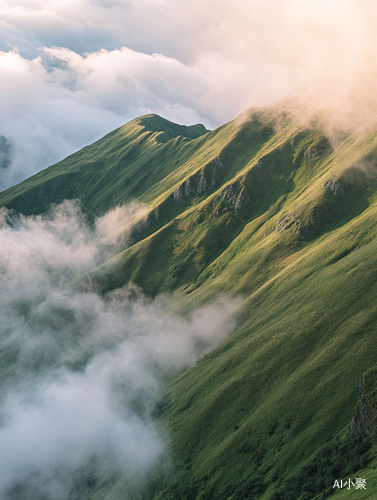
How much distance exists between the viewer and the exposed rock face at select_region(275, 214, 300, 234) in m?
172

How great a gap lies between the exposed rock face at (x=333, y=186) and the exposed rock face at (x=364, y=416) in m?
141

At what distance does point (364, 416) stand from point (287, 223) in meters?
134

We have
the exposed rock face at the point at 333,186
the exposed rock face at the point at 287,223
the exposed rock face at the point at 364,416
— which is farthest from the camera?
the exposed rock face at the point at 333,186

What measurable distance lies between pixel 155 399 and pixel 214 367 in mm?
29489

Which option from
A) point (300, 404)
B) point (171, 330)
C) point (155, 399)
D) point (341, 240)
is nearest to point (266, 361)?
point (300, 404)

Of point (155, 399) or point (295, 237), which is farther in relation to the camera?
point (295, 237)

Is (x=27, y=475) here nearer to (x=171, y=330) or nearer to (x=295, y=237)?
(x=171, y=330)

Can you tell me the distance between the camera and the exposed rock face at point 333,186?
175750 millimetres

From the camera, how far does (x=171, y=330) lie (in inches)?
6614

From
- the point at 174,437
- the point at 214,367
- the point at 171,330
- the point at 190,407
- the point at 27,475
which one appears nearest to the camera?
the point at 174,437

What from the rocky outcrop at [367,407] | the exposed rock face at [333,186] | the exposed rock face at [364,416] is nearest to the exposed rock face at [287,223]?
the exposed rock face at [333,186]

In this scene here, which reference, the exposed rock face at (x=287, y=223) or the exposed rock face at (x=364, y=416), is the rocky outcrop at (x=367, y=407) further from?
the exposed rock face at (x=287, y=223)

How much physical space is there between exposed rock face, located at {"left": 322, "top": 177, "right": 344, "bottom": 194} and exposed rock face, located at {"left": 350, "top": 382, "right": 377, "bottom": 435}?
464 ft

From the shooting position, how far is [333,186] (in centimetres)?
17862
